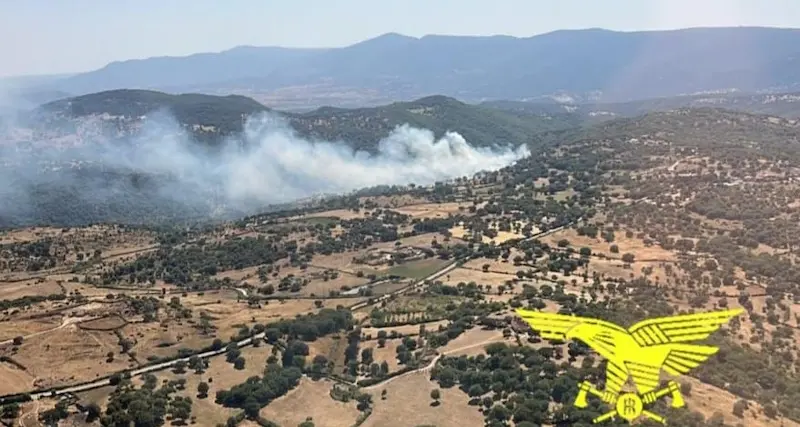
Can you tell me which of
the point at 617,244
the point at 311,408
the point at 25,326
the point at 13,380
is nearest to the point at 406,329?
the point at 311,408

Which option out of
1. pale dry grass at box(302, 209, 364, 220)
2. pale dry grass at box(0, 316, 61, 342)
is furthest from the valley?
pale dry grass at box(302, 209, 364, 220)

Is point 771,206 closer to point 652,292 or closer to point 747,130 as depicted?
point 652,292

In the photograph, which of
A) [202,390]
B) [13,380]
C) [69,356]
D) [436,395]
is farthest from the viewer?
[69,356]

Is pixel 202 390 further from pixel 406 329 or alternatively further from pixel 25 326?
pixel 25 326

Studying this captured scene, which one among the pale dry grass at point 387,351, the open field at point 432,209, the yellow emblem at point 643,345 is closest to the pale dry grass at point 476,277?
the pale dry grass at point 387,351

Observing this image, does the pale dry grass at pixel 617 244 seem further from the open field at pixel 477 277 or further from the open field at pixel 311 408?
the open field at pixel 311 408

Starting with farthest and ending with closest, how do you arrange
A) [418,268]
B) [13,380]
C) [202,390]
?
1. [418,268]
2. [13,380]
3. [202,390]

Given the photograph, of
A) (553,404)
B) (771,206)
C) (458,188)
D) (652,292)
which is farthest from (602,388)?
(458,188)

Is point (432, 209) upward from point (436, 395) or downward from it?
downward
